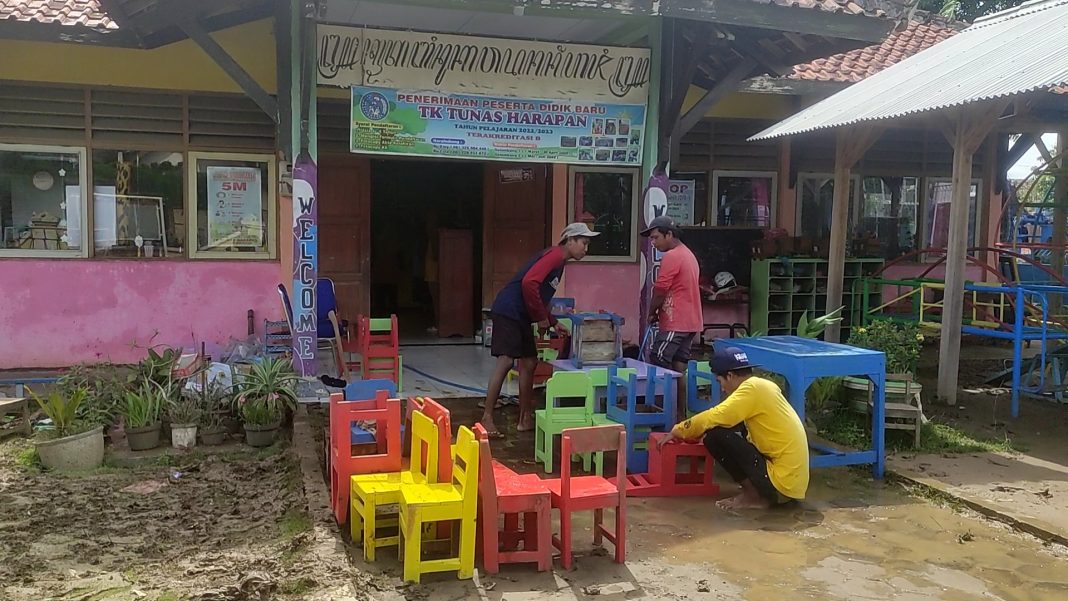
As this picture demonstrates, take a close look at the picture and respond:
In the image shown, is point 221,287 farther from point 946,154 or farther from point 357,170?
point 946,154

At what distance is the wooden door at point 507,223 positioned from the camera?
10055 millimetres

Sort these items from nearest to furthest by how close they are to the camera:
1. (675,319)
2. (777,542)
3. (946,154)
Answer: (777,542) → (675,319) → (946,154)

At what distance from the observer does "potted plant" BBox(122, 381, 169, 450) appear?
18.8 feet

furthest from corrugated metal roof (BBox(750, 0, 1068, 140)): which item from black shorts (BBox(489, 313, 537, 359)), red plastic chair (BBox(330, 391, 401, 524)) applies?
red plastic chair (BBox(330, 391, 401, 524))

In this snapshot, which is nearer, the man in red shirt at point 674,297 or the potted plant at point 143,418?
the potted plant at point 143,418

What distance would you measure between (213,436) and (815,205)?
26.6 feet

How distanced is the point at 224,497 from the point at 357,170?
5271 millimetres

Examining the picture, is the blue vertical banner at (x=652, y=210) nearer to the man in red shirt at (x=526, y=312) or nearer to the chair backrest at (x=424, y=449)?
the man in red shirt at (x=526, y=312)

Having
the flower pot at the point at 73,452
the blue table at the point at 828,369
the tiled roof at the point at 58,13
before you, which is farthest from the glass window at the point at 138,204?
the blue table at the point at 828,369

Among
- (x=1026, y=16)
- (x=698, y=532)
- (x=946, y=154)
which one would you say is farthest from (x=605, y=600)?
(x=946, y=154)

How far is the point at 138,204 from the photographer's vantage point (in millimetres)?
8570

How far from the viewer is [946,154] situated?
1126 cm

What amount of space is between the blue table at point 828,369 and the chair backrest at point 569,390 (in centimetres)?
115

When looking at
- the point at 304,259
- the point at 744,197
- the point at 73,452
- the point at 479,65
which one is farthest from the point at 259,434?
the point at 744,197
